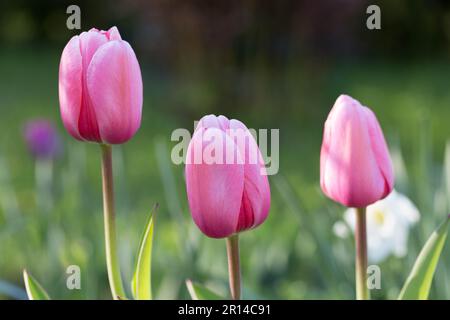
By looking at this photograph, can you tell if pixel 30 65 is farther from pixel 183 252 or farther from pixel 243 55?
pixel 183 252

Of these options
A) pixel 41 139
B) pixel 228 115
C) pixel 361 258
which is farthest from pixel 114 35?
pixel 228 115

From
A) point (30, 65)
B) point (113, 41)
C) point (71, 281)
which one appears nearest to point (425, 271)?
point (113, 41)

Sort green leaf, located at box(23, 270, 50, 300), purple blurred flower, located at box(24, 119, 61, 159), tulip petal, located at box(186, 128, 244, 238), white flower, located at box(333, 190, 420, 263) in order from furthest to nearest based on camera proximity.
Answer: purple blurred flower, located at box(24, 119, 61, 159)
white flower, located at box(333, 190, 420, 263)
green leaf, located at box(23, 270, 50, 300)
tulip petal, located at box(186, 128, 244, 238)

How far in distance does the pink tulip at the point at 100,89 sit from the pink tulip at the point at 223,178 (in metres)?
0.07

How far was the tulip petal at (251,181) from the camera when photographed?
0.61 metres

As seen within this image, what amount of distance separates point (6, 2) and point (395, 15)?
326 centimetres

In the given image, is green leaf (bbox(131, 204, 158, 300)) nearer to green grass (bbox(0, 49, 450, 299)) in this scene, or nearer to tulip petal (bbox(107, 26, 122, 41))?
tulip petal (bbox(107, 26, 122, 41))

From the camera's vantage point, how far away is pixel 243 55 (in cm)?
523

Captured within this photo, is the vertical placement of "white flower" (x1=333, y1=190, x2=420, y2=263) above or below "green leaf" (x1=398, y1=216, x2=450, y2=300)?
below

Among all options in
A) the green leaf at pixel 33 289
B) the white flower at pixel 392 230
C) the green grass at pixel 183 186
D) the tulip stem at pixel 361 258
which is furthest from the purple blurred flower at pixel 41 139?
the tulip stem at pixel 361 258

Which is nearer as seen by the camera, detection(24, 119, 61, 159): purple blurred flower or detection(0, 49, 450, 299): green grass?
detection(0, 49, 450, 299): green grass

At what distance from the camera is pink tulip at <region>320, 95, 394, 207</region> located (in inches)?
25.4

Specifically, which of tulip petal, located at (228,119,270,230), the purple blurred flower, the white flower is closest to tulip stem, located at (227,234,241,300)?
tulip petal, located at (228,119,270,230)

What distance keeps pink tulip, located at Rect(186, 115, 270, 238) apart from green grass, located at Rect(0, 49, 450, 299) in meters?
0.31
